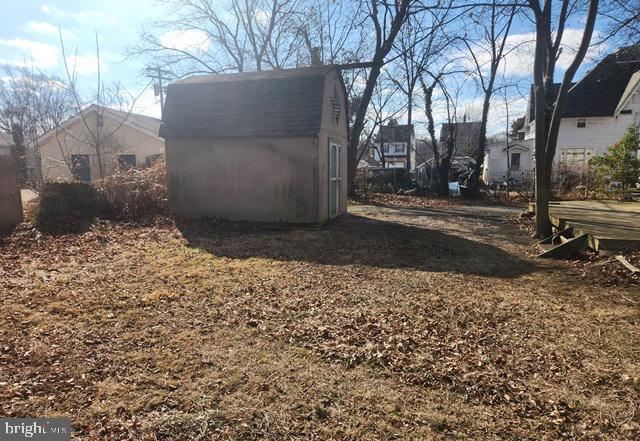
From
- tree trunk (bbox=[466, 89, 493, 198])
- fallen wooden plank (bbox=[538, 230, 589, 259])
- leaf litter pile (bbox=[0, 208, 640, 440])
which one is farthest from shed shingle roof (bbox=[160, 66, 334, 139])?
tree trunk (bbox=[466, 89, 493, 198])

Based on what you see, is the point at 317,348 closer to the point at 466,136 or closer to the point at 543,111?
the point at 543,111

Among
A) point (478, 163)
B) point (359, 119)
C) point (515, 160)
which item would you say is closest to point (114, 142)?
point (359, 119)

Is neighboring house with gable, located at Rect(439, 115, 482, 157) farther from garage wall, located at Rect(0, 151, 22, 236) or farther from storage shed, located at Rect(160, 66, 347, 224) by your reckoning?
garage wall, located at Rect(0, 151, 22, 236)

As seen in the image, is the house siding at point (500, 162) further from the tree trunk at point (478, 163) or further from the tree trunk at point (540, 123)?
the tree trunk at point (540, 123)

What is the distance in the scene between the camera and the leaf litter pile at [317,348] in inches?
99.4

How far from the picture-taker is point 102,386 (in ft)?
9.39

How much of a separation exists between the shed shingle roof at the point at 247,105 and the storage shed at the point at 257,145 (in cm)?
3

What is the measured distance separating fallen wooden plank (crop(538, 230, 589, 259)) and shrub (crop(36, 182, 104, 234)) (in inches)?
408

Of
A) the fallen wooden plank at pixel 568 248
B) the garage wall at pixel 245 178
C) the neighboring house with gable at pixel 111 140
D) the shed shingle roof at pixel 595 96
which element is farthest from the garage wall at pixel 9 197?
the shed shingle roof at pixel 595 96

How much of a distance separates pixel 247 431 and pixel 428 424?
1.18 m

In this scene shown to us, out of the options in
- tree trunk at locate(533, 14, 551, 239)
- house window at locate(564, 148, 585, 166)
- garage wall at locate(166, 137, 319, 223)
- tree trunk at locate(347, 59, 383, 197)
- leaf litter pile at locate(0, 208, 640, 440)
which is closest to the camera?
leaf litter pile at locate(0, 208, 640, 440)

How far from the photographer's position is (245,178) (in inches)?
415

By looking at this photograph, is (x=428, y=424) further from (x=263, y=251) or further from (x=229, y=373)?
(x=263, y=251)

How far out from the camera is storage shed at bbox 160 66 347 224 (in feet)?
32.6
